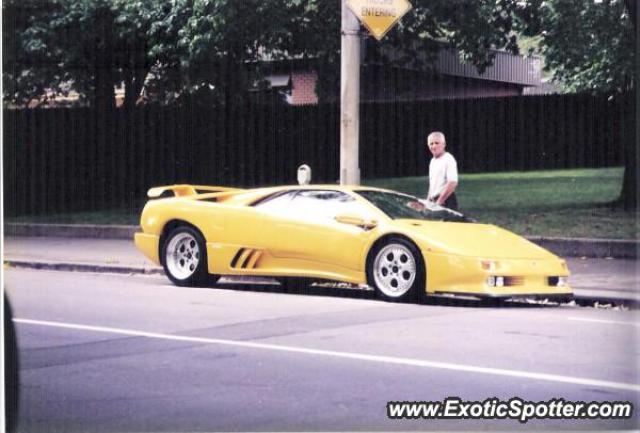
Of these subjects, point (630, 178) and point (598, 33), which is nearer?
point (598, 33)

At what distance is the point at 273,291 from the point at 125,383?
5621 mm

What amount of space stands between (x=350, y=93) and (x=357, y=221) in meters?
2.97

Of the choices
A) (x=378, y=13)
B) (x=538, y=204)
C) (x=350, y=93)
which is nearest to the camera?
(x=378, y=13)

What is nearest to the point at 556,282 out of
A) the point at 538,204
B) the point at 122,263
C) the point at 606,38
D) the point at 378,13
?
the point at 378,13

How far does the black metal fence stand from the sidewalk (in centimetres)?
336

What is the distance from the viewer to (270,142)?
25.4 meters

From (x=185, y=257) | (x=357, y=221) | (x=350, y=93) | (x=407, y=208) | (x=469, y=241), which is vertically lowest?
(x=185, y=257)

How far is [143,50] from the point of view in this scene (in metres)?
26.2

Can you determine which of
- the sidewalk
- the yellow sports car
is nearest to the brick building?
the sidewalk

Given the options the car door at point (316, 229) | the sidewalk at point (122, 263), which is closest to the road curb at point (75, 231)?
the sidewalk at point (122, 263)

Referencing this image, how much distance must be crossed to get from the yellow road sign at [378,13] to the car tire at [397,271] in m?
→ 2.94

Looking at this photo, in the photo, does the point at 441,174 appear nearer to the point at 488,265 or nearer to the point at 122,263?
the point at 488,265

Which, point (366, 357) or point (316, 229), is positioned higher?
point (316, 229)

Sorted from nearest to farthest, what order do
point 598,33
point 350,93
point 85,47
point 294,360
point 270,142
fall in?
point 294,360 < point 350,93 < point 598,33 < point 270,142 < point 85,47
